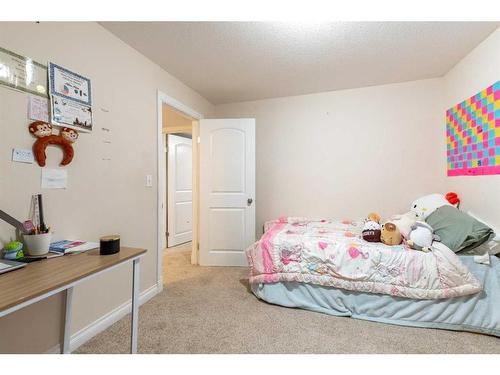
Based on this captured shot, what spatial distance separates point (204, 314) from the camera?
6.71 ft

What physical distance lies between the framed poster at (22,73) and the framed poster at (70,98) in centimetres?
5

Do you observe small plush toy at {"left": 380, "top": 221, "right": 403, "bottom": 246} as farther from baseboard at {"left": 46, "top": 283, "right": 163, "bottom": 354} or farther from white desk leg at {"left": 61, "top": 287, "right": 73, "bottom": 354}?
white desk leg at {"left": 61, "top": 287, "right": 73, "bottom": 354}

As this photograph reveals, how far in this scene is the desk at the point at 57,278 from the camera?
90cm

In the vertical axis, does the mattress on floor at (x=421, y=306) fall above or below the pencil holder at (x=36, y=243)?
below

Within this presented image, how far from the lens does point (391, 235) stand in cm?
205

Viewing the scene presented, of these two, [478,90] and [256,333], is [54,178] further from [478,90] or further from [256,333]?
[478,90]

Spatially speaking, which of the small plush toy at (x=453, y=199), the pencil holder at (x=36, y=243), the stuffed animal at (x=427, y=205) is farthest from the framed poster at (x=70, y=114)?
the small plush toy at (x=453, y=199)

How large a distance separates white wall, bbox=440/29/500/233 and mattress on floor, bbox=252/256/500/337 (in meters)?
0.51

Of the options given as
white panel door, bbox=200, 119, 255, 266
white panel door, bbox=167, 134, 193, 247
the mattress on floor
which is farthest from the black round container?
white panel door, bbox=167, 134, 193, 247

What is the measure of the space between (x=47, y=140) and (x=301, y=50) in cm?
202

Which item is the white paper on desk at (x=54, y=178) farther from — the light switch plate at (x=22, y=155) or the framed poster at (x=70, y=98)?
the framed poster at (x=70, y=98)

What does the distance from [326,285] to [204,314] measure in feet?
3.34

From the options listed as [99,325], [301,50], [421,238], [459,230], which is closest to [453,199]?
[459,230]
